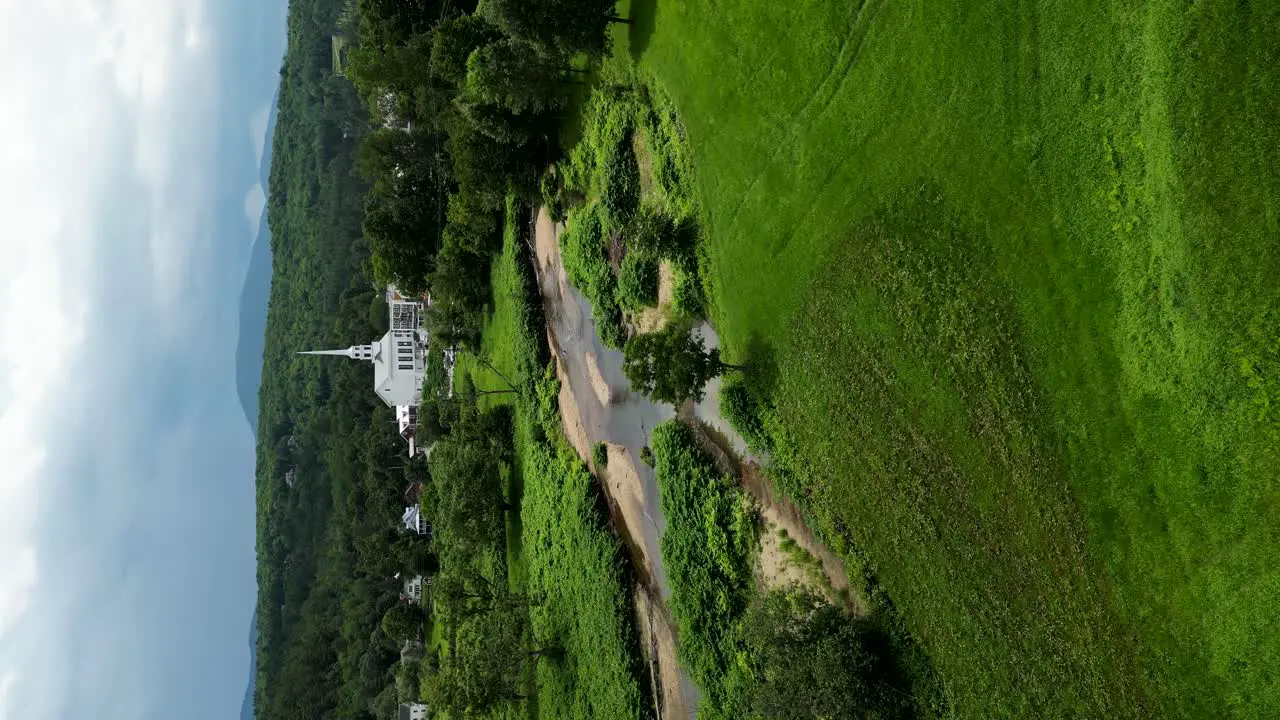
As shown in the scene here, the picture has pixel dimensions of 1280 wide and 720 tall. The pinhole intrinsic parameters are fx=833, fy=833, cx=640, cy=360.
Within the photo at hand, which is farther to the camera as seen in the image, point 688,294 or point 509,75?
point 509,75

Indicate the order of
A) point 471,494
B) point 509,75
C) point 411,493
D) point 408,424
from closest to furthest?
point 509,75 → point 471,494 → point 408,424 → point 411,493

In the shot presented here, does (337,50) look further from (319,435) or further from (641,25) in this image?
(641,25)

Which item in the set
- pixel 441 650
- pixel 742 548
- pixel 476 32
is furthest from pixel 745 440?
pixel 441 650

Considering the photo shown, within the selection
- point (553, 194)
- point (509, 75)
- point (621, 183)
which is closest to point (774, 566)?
point (621, 183)

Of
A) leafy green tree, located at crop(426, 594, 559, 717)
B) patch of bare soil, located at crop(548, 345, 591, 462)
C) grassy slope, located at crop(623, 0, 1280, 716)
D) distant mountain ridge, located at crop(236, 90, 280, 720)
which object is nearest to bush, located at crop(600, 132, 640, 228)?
grassy slope, located at crop(623, 0, 1280, 716)

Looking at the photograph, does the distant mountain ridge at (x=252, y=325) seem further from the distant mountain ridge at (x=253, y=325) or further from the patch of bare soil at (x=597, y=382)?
the patch of bare soil at (x=597, y=382)

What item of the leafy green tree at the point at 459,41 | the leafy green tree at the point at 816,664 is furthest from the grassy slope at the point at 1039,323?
the leafy green tree at the point at 459,41

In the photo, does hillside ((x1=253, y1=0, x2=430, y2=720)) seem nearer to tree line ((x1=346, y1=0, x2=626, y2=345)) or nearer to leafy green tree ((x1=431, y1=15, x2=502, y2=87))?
tree line ((x1=346, y1=0, x2=626, y2=345))
